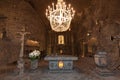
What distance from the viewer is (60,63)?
664 cm

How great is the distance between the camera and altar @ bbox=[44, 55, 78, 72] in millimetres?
6562

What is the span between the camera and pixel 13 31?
886 cm

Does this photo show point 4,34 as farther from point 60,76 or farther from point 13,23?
point 60,76

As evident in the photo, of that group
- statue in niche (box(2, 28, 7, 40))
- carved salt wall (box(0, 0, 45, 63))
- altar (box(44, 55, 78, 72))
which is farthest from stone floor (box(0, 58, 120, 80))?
statue in niche (box(2, 28, 7, 40))

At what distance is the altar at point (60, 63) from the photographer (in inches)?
258

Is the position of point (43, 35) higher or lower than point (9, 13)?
lower

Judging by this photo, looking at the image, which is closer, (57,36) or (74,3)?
(74,3)

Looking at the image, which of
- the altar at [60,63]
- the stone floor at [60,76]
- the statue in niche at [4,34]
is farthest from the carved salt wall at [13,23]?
the altar at [60,63]

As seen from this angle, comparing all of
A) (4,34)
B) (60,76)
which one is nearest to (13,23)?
(4,34)

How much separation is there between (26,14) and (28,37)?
1.79 meters

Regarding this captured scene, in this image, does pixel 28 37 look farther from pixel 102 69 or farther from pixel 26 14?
pixel 102 69

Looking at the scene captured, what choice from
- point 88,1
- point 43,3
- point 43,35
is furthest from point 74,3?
point 43,35

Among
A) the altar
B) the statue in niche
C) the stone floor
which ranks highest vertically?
the statue in niche

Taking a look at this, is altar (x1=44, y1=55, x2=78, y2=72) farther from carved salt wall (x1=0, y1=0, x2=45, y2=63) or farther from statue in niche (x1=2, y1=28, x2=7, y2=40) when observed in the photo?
statue in niche (x1=2, y1=28, x2=7, y2=40)
